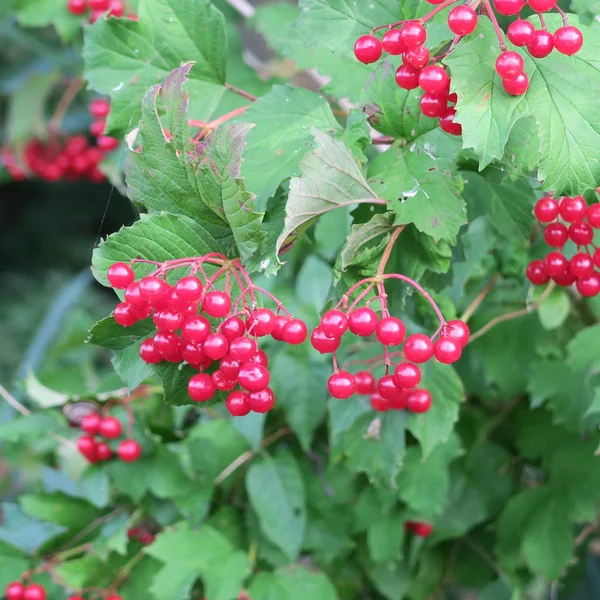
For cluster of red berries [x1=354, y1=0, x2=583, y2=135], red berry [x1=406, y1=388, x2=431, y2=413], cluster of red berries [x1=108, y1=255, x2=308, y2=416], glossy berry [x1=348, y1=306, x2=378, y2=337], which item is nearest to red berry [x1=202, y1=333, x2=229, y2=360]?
cluster of red berries [x1=108, y1=255, x2=308, y2=416]

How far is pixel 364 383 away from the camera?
894 millimetres

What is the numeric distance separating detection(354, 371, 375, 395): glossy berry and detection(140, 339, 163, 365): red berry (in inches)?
13.6

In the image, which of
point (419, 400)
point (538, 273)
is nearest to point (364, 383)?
point (419, 400)

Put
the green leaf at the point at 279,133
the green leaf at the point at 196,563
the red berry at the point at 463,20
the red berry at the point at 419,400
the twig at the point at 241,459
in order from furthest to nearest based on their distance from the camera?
the twig at the point at 241,459
the green leaf at the point at 196,563
the red berry at the point at 419,400
the green leaf at the point at 279,133
the red berry at the point at 463,20

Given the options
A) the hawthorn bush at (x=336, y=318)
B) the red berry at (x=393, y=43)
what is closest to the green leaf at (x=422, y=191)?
the hawthorn bush at (x=336, y=318)

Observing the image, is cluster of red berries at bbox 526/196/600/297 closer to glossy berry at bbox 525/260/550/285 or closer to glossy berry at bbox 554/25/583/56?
glossy berry at bbox 525/260/550/285

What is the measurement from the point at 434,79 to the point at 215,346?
27 centimetres

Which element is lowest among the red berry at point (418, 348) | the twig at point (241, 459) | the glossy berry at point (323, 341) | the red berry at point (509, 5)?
the twig at point (241, 459)

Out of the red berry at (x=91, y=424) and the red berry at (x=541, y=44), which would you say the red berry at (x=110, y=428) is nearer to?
the red berry at (x=91, y=424)

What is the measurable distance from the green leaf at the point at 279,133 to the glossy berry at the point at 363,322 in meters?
0.16

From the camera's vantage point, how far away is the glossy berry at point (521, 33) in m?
0.56

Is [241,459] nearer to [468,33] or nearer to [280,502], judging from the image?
[280,502]

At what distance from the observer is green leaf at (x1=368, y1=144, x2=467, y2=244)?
2.01 feet

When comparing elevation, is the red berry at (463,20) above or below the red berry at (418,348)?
above
